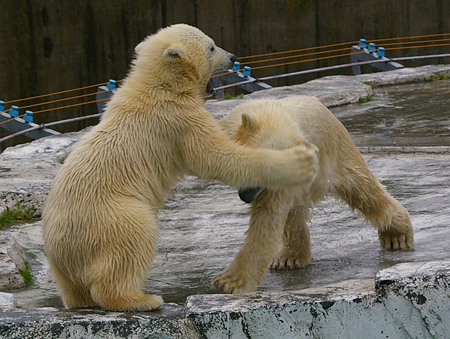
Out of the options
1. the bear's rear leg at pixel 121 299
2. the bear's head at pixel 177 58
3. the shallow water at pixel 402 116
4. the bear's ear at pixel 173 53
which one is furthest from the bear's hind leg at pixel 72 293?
the shallow water at pixel 402 116

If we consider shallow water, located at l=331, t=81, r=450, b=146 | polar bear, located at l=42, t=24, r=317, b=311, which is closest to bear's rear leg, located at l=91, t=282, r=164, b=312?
polar bear, located at l=42, t=24, r=317, b=311

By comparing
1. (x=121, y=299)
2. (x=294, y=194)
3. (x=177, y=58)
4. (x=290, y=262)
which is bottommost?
(x=290, y=262)

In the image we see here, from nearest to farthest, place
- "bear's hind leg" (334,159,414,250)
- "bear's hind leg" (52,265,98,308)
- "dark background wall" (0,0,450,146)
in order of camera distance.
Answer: "bear's hind leg" (52,265,98,308)
"bear's hind leg" (334,159,414,250)
"dark background wall" (0,0,450,146)

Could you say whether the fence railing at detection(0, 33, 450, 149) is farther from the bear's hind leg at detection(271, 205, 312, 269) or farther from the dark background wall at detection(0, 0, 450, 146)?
the bear's hind leg at detection(271, 205, 312, 269)

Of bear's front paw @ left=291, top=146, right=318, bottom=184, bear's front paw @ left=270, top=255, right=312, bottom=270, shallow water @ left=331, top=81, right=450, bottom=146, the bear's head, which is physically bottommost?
bear's front paw @ left=270, top=255, right=312, bottom=270

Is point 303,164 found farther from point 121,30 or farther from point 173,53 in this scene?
point 121,30

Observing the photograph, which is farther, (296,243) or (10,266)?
(296,243)

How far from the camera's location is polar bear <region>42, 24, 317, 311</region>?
3.10 m

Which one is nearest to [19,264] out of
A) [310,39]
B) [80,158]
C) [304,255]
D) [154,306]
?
[80,158]

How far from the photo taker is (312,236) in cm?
474

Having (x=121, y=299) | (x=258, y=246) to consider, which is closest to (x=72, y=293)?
(x=121, y=299)

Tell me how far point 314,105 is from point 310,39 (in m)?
11.1

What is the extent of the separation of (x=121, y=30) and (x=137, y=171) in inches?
399

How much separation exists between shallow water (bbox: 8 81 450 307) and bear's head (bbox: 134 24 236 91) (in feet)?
3.69
